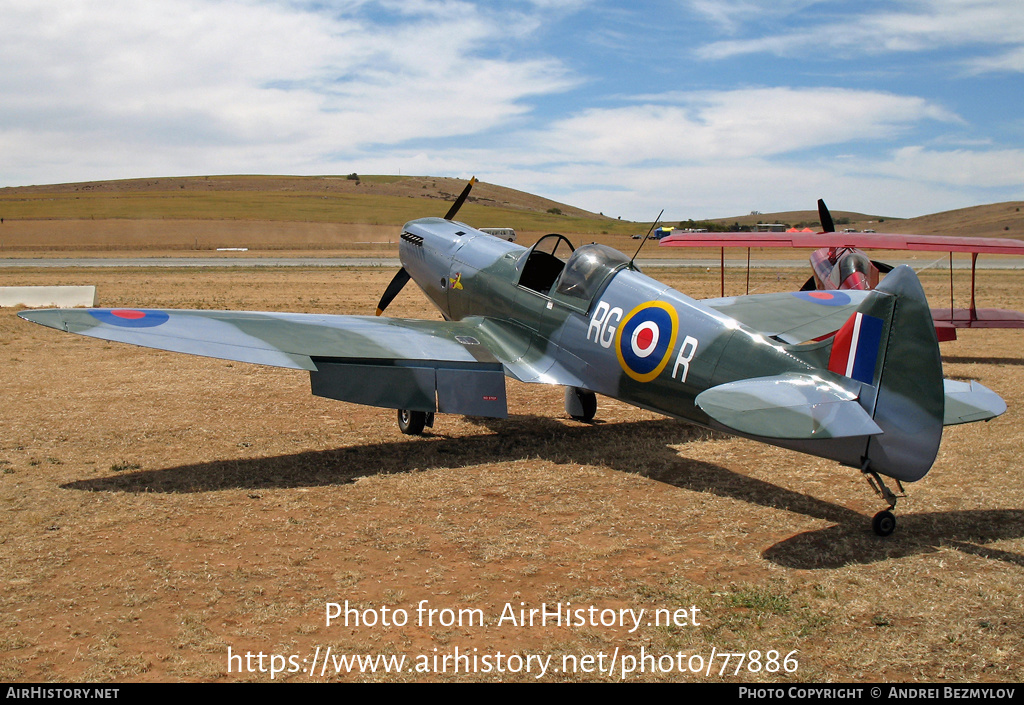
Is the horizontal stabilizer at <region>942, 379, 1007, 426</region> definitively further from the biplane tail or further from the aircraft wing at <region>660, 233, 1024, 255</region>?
the aircraft wing at <region>660, 233, 1024, 255</region>

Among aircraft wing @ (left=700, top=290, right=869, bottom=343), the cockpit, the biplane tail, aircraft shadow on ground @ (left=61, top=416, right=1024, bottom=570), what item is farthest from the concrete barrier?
the biplane tail

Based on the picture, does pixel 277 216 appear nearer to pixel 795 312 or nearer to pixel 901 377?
pixel 795 312

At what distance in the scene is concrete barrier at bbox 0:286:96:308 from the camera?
19.6 metres

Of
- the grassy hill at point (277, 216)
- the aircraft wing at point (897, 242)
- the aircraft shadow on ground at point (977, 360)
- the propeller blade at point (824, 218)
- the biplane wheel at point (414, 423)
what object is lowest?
the biplane wheel at point (414, 423)

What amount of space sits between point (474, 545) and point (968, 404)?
12.0 feet

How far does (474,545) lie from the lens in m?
5.30

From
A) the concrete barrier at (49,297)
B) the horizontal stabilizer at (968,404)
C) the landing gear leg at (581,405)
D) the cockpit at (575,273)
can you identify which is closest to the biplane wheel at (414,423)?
the landing gear leg at (581,405)

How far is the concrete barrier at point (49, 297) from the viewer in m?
19.6

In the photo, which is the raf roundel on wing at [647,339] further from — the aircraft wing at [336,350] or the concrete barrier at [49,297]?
the concrete barrier at [49,297]

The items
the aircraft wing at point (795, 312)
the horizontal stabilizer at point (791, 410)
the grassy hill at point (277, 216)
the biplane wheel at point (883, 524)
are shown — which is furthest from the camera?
the grassy hill at point (277, 216)

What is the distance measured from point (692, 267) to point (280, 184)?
3631 inches

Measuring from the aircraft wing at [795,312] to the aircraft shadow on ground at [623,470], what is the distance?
1.59 m

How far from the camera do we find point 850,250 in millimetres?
13375
